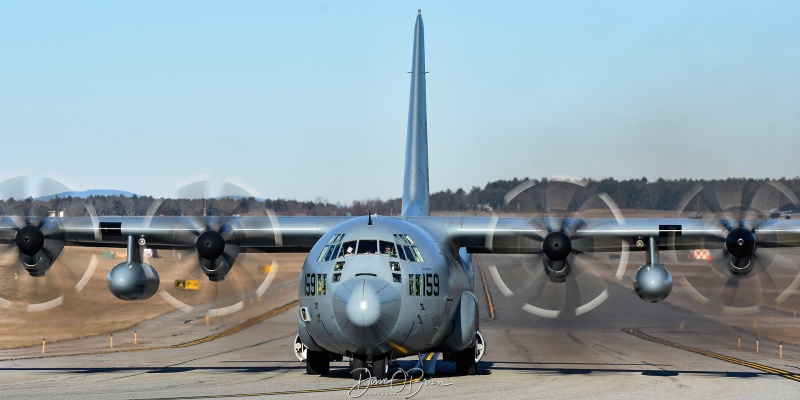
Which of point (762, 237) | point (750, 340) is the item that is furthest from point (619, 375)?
point (750, 340)

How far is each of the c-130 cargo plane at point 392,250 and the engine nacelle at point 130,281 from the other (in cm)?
4

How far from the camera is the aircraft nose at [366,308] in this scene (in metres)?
20.8

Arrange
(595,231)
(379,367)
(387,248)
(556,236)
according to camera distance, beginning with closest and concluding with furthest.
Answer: (387,248) → (379,367) → (556,236) → (595,231)

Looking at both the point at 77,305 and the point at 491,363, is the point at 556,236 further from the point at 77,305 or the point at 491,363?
the point at 77,305

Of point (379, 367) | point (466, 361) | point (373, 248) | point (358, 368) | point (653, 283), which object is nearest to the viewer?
point (373, 248)

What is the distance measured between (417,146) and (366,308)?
47.8ft

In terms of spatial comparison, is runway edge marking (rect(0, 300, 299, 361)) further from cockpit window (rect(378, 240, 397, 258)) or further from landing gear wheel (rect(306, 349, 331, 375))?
cockpit window (rect(378, 240, 397, 258))

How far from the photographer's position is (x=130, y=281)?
1147 inches

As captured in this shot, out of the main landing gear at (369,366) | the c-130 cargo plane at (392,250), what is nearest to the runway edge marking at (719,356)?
the c-130 cargo plane at (392,250)

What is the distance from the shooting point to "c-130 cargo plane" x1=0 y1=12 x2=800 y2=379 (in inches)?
862

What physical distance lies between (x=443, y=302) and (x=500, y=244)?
5.73 metres

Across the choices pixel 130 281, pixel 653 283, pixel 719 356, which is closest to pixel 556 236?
pixel 653 283

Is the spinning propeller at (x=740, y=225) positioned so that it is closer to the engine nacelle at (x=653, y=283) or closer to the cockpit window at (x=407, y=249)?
the engine nacelle at (x=653, y=283)

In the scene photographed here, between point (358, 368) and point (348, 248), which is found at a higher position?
point (348, 248)
